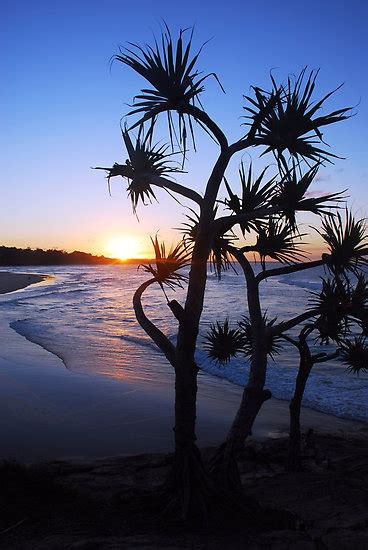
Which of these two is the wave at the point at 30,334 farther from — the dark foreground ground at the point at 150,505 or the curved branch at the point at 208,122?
the curved branch at the point at 208,122

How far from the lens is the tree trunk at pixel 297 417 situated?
21.5 ft

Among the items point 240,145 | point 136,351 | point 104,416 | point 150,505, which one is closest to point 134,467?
point 150,505

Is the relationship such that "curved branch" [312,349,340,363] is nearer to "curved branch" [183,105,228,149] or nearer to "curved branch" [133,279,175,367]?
"curved branch" [133,279,175,367]

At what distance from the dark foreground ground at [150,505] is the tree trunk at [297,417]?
0.15 m

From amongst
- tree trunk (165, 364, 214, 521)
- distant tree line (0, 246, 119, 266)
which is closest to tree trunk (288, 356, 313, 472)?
tree trunk (165, 364, 214, 521)

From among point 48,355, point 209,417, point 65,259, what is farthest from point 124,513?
point 65,259

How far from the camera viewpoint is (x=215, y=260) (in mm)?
5691

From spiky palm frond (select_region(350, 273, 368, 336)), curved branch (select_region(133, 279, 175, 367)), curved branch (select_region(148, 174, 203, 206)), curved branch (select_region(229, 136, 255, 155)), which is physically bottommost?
curved branch (select_region(133, 279, 175, 367))

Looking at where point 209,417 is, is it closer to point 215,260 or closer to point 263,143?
point 215,260

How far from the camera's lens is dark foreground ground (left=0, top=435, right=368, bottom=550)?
415 centimetres

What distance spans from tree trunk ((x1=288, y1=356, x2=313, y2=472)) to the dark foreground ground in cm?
15

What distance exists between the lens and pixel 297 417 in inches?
260

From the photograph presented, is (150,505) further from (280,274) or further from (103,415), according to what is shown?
(103,415)

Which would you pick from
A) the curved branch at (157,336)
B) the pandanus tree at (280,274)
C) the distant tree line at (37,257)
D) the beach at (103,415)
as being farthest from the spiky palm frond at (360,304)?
the distant tree line at (37,257)
